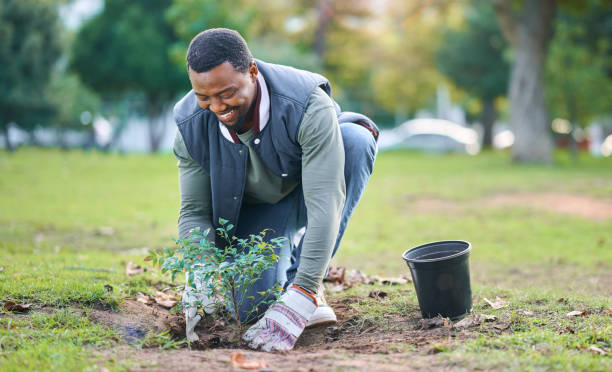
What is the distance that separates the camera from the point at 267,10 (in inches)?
1195

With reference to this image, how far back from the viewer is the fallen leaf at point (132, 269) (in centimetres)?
496

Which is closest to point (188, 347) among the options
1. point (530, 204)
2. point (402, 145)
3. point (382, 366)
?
point (382, 366)

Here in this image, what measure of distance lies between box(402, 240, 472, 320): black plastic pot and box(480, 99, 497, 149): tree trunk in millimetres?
28735

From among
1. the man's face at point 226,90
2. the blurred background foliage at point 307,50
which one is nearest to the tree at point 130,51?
the blurred background foliage at point 307,50

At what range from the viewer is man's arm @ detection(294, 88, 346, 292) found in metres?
3.36

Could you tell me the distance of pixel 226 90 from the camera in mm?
3230

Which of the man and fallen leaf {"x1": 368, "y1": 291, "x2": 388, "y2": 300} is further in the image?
fallen leaf {"x1": 368, "y1": 291, "x2": 388, "y2": 300}

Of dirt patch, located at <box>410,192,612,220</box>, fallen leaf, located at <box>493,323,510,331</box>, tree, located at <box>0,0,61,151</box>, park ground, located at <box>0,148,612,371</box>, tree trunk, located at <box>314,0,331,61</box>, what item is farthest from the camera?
tree trunk, located at <box>314,0,331,61</box>

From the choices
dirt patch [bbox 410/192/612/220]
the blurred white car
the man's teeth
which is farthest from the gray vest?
the blurred white car

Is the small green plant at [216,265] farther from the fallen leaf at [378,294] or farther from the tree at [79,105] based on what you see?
the tree at [79,105]

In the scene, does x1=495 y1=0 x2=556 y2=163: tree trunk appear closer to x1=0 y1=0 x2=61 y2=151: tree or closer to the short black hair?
the short black hair

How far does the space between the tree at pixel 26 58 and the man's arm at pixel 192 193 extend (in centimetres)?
2168

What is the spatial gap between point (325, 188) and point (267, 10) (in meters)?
28.4

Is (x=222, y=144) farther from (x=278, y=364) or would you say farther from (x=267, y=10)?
(x=267, y=10)
